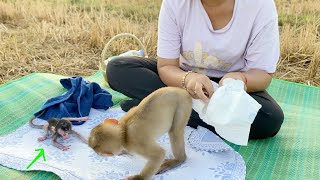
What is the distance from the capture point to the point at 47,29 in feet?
19.1

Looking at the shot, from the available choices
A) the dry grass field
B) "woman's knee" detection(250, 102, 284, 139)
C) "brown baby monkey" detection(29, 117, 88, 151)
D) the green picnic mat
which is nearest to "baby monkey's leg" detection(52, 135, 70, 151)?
"brown baby monkey" detection(29, 117, 88, 151)

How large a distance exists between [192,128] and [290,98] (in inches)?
49.6

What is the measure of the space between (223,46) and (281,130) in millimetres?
730

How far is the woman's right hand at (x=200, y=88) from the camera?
248 centimetres

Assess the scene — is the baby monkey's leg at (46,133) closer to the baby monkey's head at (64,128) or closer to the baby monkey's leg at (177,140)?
the baby monkey's head at (64,128)

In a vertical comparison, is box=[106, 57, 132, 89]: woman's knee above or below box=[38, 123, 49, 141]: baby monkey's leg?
Result: above

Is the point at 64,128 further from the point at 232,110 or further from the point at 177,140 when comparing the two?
the point at 232,110

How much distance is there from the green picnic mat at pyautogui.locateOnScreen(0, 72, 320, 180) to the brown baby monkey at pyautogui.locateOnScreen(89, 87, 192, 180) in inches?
23.2

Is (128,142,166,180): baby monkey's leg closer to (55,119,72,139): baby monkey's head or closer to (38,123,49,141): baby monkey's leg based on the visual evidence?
(55,119,72,139): baby monkey's head

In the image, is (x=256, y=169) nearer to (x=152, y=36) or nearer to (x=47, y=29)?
(x=152, y=36)

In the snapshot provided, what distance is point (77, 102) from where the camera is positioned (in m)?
3.31

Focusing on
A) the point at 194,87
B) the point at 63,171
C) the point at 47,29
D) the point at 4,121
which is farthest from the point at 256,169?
the point at 47,29

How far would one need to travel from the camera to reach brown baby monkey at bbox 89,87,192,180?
216cm

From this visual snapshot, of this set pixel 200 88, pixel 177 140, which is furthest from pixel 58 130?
pixel 200 88
